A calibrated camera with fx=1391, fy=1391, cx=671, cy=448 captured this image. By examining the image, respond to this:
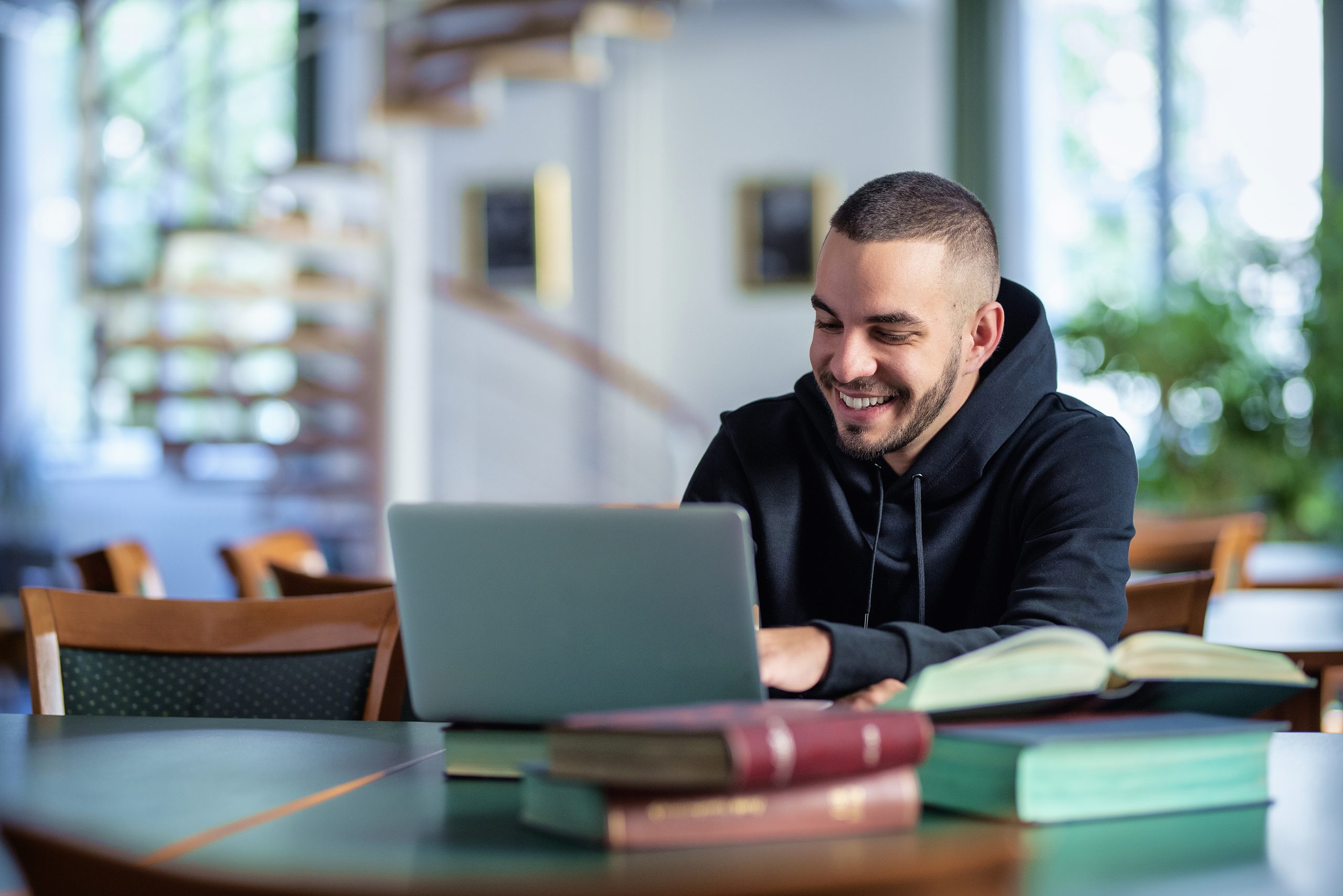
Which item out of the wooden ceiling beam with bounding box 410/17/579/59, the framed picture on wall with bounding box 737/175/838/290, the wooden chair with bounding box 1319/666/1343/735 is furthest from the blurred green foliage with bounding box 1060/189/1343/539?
the wooden chair with bounding box 1319/666/1343/735

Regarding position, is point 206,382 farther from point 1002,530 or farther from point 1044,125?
point 1002,530

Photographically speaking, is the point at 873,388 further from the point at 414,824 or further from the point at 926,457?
the point at 414,824

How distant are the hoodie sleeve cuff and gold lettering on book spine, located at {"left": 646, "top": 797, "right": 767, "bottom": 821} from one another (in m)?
0.36

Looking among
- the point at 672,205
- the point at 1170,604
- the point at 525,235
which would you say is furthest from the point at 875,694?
the point at 525,235

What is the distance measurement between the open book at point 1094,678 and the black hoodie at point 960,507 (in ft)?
1.20

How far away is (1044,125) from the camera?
21.9ft

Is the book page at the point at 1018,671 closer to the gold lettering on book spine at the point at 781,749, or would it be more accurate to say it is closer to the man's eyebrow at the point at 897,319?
the gold lettering on book spine at the point at 781,749

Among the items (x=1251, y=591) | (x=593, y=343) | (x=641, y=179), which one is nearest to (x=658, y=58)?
(x=641, y=179)

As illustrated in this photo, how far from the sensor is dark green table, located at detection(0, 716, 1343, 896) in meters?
0.77

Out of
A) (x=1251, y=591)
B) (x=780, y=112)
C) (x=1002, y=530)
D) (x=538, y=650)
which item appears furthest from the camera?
(x=780, y=112)

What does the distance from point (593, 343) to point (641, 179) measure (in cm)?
87

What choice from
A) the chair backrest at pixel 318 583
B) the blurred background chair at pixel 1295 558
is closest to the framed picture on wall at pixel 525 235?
the blurred background chair at pixel 1295 558

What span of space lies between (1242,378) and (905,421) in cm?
438

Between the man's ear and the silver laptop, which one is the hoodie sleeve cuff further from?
the man's ear
